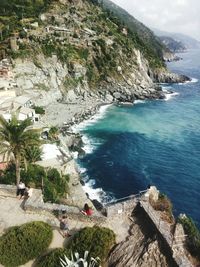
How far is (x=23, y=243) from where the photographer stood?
806 inches

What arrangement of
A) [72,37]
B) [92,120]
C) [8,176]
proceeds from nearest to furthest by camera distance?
1. [8,176]
2. [92,120]
3. [72,37]

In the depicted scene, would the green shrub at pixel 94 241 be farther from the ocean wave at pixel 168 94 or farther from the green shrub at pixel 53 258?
the ocean wave at pixel 168 94

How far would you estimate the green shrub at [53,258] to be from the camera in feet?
62.4

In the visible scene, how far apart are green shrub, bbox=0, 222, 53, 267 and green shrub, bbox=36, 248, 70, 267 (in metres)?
0.79

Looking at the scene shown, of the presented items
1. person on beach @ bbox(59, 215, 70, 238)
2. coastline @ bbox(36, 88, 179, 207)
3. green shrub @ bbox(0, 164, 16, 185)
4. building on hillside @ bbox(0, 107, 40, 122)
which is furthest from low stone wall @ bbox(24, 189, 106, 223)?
building on hillside @ bbox(0, 107, 40, 122)

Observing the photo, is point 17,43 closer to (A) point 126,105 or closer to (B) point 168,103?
(A) point 126,105

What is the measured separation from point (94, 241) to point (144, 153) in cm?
3983

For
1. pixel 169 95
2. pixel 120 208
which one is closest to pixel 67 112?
pixel 169 95

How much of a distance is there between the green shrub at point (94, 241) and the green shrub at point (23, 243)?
1.77m

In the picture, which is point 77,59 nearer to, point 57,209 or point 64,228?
point 57,209

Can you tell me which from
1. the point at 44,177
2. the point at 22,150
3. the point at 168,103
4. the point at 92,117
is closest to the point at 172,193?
the point at 44,177

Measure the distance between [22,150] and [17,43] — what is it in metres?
66.3

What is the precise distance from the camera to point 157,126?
246ft

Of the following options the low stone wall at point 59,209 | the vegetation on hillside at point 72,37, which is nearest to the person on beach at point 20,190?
the low stone wall at point 59,209
